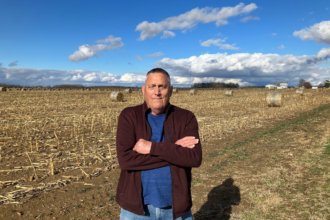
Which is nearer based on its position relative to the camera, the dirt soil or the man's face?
the man's face

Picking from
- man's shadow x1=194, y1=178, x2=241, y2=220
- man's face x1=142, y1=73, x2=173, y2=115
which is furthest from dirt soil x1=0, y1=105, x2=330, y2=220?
man's face x1=142, y1=73, x2=173, y2=115

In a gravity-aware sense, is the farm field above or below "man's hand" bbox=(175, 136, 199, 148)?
below

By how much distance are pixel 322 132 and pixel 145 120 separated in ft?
36.9

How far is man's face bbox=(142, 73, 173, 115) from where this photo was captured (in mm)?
2547

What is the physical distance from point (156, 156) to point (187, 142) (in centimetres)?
35

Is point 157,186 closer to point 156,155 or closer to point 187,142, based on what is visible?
point 156,155

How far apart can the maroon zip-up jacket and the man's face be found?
0.26 ft

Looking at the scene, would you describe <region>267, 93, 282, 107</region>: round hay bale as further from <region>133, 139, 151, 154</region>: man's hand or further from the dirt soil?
<region>133, 139, 151, 154</region>: man's hand

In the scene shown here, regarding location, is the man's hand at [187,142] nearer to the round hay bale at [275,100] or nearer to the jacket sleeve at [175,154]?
the jacket sleeve at [175,154]

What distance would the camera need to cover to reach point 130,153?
253 centimetres

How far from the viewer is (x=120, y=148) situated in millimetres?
2600

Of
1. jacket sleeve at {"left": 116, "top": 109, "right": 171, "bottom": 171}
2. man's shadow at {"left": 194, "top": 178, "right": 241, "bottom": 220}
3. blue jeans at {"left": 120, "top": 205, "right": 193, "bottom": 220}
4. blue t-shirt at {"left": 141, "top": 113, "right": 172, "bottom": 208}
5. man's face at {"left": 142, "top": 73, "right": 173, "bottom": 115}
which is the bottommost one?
man's shadow at {"left": 194, "top": 178, "right": 241, "bottom": 220}

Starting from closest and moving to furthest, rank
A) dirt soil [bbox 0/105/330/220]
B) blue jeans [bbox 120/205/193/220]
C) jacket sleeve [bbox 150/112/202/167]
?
jacket sleeve [bbox 150/112/202/167], blue jeans [bbox 120/205/193/220], dirt soil [bbox 0/105/330/220]

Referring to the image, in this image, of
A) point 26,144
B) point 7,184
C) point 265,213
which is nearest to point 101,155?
point 7,184
